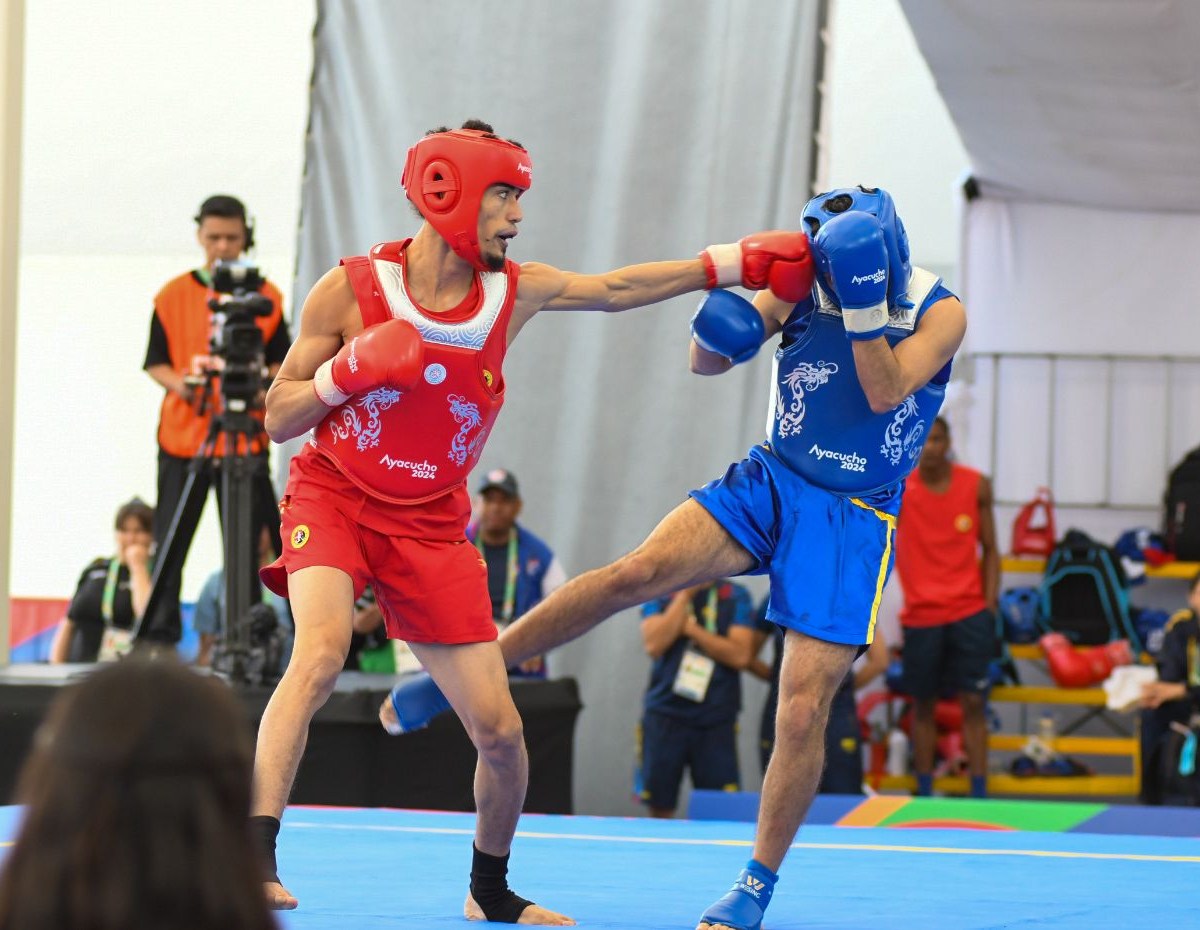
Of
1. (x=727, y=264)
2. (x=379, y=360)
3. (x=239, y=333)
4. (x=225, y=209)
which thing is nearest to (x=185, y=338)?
(x=225, y=209)

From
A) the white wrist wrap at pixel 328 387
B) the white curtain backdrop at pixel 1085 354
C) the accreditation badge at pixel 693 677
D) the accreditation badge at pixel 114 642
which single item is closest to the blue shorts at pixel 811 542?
the white wrist wrap at pixel 328 387

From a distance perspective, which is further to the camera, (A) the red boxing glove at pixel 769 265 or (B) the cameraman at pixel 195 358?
(B) the cameraman at pixel 195 358

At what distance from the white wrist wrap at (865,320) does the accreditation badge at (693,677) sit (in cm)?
314

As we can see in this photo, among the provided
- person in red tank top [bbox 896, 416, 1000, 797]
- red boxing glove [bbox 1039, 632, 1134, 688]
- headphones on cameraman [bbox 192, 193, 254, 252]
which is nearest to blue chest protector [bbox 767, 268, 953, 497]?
headphones on cameraman [bbox 192, 193, 254, 252]

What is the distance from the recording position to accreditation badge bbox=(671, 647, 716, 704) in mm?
5816

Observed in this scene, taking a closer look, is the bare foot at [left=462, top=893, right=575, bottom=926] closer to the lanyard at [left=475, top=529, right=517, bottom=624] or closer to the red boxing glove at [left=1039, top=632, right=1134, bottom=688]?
the lanyard at [left=475, top=529, right=517, bottom=624]

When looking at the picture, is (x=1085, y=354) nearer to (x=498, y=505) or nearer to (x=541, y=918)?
(x=498, y=505)

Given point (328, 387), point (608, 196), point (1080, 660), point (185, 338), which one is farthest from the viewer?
point (1080, 660)

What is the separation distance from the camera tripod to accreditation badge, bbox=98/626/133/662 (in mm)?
763

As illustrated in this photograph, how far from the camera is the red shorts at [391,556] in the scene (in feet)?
8.98

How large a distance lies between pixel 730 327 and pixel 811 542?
473mm

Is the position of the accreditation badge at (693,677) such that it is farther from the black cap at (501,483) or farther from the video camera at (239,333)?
the video camera at (239,333)

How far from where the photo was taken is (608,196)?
6.68 meters

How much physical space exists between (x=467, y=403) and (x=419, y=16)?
178 inches
